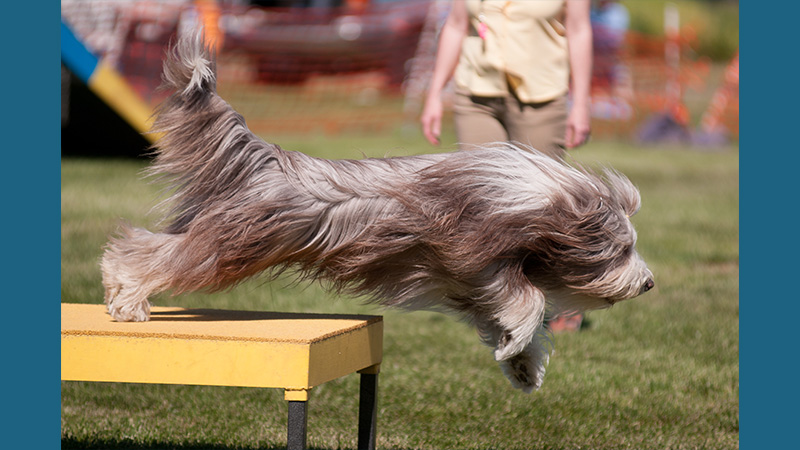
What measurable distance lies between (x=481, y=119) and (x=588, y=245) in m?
1.39

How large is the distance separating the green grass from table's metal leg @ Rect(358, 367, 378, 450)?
33 cm

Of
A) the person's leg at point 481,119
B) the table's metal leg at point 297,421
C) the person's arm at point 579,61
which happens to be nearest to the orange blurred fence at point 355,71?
the person's leg at point 481,119

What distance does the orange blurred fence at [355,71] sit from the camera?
56.0 ft

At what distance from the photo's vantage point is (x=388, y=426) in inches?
177

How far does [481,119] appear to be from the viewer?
4.69 m

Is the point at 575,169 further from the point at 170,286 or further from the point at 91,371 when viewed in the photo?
the point at 91,371

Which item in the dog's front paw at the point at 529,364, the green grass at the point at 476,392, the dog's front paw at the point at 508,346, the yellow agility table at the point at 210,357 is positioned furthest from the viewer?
the green grass at the point at 476,392

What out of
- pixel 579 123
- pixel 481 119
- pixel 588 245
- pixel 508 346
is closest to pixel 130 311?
pixel 508 346

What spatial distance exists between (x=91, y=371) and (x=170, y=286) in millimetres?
397

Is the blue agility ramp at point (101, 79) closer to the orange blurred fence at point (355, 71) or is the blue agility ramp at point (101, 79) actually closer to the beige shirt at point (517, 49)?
the beige shirt at point (517, 49)

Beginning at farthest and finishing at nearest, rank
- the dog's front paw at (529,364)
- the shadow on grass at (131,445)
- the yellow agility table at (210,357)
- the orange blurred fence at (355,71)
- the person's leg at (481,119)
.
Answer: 1. the orange blurred fence at (355,71)
2. the person's leg at (481,119)
3. the shadow on grass at (131,445)
4. the dog's front paw at (529,364)
5. the yellow agility table at (210,357)

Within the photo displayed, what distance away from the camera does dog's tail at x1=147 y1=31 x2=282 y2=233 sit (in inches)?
132

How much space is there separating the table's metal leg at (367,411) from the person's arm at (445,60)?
1.44m

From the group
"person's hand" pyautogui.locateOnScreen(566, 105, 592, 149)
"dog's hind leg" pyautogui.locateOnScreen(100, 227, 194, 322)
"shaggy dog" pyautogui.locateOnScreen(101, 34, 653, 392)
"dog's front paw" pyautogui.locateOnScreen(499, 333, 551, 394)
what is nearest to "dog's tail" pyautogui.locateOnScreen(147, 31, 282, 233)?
"shaggy dog" pyautogui.locateOnScreen(101, 34, 653, 392)
